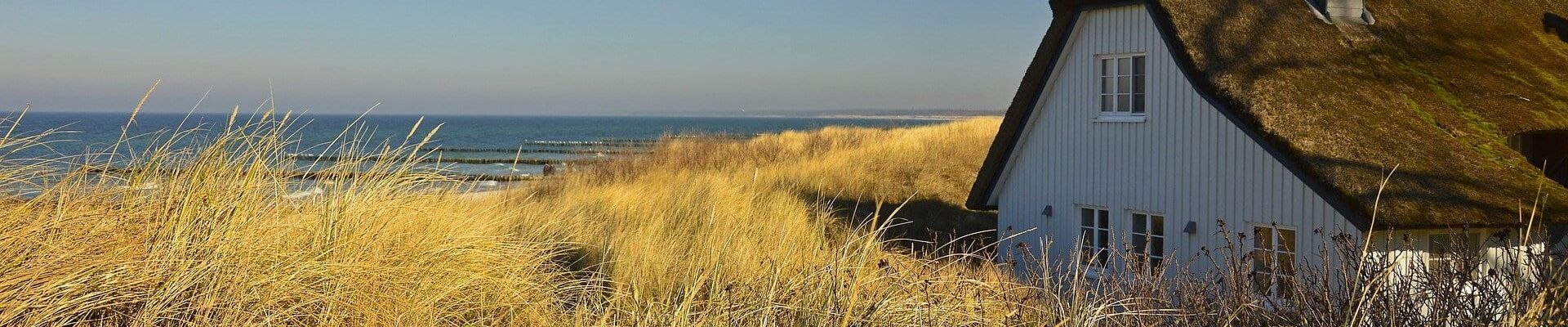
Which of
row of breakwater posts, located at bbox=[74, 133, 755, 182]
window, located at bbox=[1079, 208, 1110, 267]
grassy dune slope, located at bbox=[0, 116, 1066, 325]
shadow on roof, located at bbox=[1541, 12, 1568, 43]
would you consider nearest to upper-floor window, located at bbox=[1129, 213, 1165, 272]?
window, located at bbox=[1079, 208, 1110, 267]

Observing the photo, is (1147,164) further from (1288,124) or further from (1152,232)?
(1288,124)

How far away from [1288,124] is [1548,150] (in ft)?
12.5

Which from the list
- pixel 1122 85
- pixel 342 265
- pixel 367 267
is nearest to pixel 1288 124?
pixel 1122 85

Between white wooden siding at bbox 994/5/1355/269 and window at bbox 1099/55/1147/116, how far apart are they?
0.11m

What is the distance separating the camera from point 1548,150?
11.8 m

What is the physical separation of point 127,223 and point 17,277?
34.2 inches

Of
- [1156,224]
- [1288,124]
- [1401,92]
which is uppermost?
[1401,92]

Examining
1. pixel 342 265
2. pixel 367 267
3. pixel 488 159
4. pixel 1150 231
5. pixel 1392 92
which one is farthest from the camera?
pixel 488 159

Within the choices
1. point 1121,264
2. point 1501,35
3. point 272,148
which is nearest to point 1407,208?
point 1121,264

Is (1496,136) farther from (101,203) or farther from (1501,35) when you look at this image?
(101,203)

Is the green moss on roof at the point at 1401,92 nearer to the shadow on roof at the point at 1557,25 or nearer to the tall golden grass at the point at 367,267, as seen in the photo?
the shadow on roof at the point at 1557,25

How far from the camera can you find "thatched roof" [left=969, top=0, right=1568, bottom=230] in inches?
366

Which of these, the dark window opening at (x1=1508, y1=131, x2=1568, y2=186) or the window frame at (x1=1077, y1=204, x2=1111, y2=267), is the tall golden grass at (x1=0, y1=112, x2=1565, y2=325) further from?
the dark window opening at (x1=1508, y1=131, x2=1568, y2=186)

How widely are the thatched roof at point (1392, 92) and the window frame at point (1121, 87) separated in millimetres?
589
